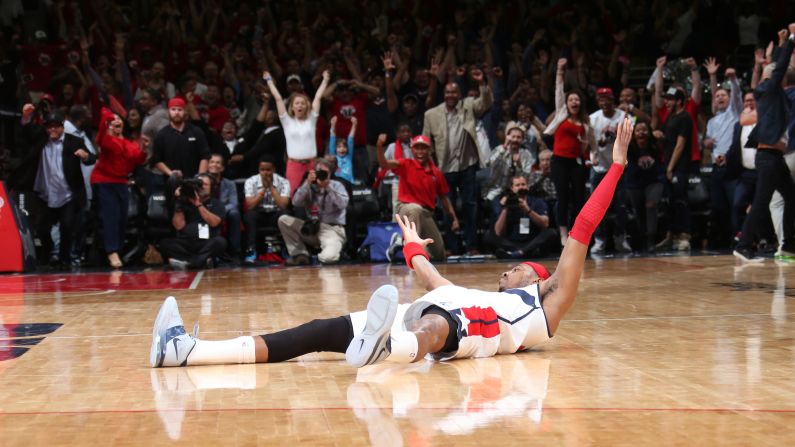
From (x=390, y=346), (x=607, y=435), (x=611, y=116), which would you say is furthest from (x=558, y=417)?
(x=611, y=116)

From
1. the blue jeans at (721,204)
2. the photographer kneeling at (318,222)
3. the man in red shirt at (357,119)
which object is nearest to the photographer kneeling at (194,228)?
the photographer kneeling at (318,222)

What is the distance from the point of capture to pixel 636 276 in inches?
375

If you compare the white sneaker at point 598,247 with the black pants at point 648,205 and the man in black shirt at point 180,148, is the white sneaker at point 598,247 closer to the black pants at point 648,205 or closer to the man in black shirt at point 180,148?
the black pants at point 648,205

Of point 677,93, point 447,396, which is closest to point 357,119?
point 677,93

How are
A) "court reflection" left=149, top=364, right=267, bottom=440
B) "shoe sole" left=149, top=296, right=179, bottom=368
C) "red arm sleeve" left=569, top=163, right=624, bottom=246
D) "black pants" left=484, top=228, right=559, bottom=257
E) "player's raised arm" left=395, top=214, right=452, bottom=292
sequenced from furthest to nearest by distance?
1. "black pants" left=484, top=228, right=559, bottom=257
2. "player's raised arm" left=395, top=214, right=452, bottom=292
3. "red arm sleeve" left=569, top=163, right=624, bottom=246
4. "shoe sole" left=149, top=296, right=179, bottom=368
5. "court reflection" left=149, top=364, right=267, bottom=440

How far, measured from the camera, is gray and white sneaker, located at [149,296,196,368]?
4789 mm

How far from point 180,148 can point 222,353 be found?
806 centimetres

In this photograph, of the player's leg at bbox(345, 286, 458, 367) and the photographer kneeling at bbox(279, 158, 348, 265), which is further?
the photographer kneeling at bbox(279, 158, 348, 265)

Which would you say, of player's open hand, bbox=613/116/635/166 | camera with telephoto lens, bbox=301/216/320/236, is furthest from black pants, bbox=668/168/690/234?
player's open hand, bbox=613/116/635/166

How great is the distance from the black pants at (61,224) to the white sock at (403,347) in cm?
852

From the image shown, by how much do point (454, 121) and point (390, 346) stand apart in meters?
9.00

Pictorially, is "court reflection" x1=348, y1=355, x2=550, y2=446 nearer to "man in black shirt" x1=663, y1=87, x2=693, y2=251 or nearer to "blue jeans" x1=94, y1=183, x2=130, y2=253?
"blue jeans" x1=94, y1=183, x2=130, y2=253

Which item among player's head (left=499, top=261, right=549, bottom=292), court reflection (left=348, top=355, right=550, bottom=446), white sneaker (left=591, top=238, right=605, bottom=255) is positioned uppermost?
player's head (left=499, top=261, right=549, bottom=292)

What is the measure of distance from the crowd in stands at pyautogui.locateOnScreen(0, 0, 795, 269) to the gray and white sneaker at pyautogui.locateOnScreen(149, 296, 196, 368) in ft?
23.1
